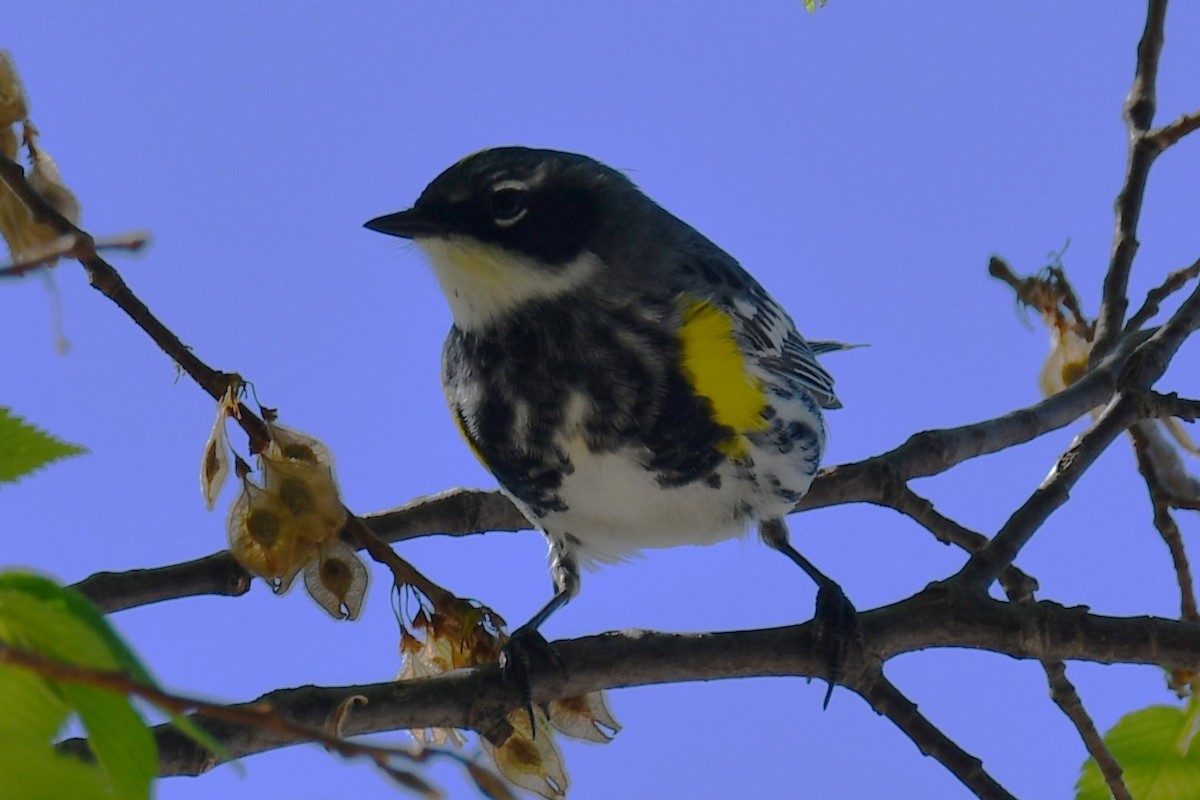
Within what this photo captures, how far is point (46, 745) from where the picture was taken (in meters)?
0.81

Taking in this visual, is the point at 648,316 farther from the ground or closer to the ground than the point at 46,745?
farther from the ground

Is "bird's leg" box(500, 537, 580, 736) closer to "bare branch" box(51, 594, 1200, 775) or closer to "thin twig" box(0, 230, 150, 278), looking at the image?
"bare branch" box(51, 594, 1200, 775)

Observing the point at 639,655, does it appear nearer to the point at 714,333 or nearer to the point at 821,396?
the point at 714,333

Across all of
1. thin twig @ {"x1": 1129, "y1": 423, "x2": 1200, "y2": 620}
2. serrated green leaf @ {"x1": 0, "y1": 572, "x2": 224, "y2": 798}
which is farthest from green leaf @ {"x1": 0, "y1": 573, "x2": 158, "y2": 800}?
thin twig @ {"x1": 1129, "y1": 423, "x2": 1200, "y2": 620}

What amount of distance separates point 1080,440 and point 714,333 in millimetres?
862

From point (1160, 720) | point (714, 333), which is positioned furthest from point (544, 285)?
point (1160, 720)

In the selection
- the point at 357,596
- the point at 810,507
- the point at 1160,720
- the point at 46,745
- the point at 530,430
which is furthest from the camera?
the point at 810,507

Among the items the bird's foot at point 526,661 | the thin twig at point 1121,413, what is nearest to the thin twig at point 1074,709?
the thin twig at point 1121,413

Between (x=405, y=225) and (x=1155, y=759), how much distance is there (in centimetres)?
177

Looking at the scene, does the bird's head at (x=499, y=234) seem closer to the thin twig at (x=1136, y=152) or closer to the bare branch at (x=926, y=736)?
the bare branch at (x=926, y=736)

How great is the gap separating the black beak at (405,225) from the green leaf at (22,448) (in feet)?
5.14

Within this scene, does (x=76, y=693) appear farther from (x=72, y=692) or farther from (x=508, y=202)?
(x=508, y=202)

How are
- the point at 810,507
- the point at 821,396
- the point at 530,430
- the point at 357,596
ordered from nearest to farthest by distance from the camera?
the point at 357,596, the point at 530,430, the point at 810,507, the point at 821,396

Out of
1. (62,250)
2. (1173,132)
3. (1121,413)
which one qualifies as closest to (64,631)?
(62,250)
